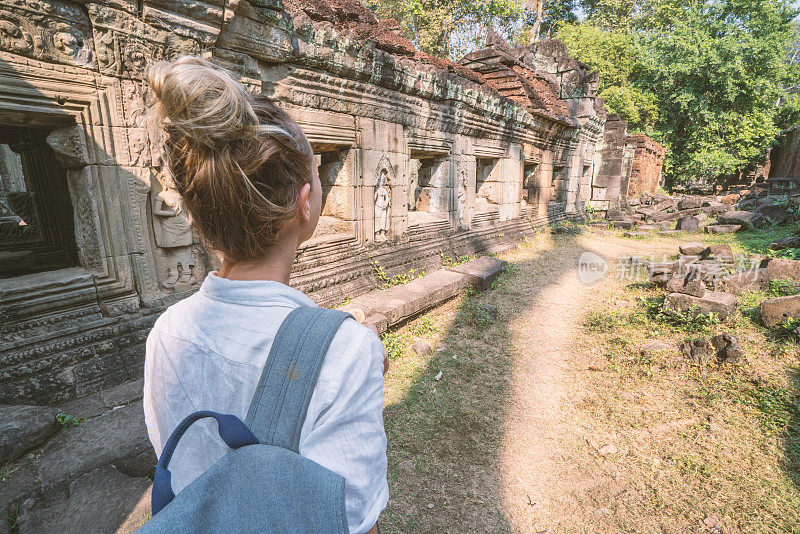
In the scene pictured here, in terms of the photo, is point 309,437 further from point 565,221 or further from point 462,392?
point 565,221

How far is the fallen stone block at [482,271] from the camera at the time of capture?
5893 millimetres

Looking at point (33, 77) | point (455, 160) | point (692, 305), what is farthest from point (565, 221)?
point (33, 77)

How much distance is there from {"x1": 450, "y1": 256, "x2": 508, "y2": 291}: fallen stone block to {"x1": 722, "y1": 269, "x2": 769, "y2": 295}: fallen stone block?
315cm

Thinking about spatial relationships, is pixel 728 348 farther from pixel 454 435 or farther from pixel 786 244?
pixel 786 244

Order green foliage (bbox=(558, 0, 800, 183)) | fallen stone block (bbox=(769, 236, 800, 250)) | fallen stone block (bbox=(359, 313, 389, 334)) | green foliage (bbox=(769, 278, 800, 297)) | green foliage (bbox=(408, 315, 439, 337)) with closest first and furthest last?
fallen stone block (bbox=(359, 313, 389, 334)) < green foliage (bbox=(408, 315, 439, 337)) < green foliage (bbox=(769, 278, 800, 297)) < fallen stone block (bbox=(769, 236, 800, 250)) < green foliage (bbox=(558, 0, 800, 183))

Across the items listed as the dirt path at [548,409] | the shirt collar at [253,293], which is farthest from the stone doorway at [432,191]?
the shirt collar at [253,293]

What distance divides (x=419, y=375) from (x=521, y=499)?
152 cm

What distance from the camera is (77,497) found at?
2045 mm

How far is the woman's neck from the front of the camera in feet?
2.76

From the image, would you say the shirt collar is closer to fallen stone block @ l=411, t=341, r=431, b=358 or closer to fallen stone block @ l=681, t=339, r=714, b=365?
fallen stone block @ l=411, t=341, r=431, b=358

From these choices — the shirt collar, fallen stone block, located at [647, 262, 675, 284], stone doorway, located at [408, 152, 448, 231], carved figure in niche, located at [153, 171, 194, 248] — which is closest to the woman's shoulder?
the shirt collar

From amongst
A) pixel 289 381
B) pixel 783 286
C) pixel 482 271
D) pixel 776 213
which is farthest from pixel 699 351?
pixel 776 213

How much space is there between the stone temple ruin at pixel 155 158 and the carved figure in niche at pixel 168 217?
0.01 m

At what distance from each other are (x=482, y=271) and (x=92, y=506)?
5188mm
